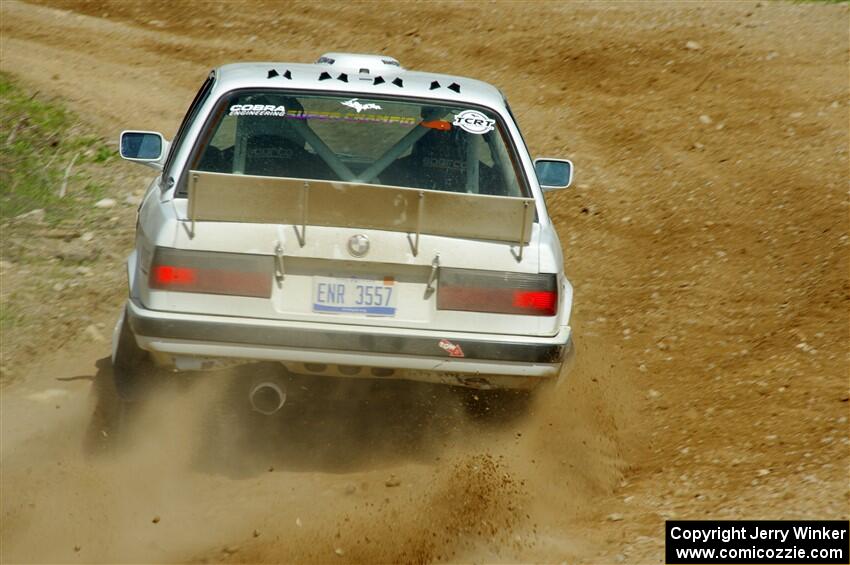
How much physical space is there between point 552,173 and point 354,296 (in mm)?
1552

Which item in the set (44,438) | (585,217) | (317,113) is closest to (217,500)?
(44,438)

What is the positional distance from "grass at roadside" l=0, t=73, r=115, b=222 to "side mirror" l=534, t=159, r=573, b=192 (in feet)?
14.5

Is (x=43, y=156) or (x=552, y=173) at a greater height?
(x=552, y=173)

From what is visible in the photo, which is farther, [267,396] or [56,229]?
[56,229]

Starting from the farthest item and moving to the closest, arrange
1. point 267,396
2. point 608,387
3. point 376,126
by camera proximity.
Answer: point 608,387 < point 376,126 < point 267,396

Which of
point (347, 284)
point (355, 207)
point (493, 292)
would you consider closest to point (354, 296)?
point (347, 284)

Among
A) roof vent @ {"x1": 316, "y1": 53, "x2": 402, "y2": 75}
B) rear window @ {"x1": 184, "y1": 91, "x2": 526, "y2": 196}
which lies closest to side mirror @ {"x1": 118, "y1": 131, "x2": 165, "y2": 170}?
rear window @ {"x1": 184, "y1": 91, "x2": 526, "y2": 196}

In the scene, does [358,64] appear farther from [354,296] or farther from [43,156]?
[43,156]

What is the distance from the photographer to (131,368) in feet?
16.8

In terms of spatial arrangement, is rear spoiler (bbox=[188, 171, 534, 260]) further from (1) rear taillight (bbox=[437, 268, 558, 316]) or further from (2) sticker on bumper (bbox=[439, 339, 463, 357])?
(2) sticker on bumper (bbox=[439, 339, 463, 357])

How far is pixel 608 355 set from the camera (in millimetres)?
7062

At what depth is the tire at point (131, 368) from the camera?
16.8 ft

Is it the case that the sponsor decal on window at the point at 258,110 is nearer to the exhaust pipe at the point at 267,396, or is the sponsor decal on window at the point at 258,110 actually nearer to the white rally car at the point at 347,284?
the white rally car at the point at 347,284

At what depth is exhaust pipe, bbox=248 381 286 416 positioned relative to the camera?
4.82 m
